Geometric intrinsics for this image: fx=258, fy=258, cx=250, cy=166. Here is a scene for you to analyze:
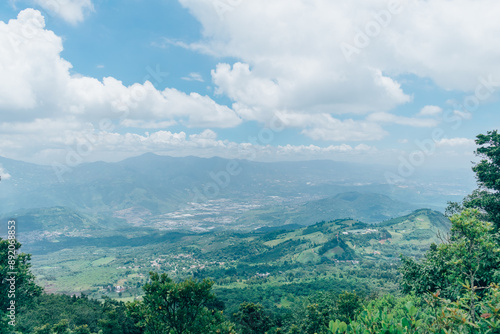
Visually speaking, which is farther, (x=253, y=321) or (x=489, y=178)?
(x=253, y=321)

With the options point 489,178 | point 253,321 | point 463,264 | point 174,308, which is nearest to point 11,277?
point 174,308

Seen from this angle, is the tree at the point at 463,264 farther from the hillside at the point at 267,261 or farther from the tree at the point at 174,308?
the hillside at the point at 267,261

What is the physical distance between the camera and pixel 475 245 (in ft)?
39.7

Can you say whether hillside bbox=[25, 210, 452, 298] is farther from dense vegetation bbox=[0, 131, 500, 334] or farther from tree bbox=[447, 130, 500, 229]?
tree bbox=[447, 130, 500, 229]

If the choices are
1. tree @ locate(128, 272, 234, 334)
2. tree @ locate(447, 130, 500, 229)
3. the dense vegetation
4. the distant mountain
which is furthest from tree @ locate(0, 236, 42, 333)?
the distant mountain

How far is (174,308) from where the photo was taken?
14445mm

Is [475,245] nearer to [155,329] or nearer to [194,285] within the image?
[194,285]

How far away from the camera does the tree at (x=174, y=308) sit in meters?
13.8

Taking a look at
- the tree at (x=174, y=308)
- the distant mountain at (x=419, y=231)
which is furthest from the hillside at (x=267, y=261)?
the tree at (x=174, y=308)

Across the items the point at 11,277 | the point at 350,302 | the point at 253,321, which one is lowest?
the point at 253,321

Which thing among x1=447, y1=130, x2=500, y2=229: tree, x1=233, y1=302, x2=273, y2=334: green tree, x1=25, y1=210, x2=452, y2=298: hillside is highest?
x1=447, y1=130, x2=500, y2=229: tree

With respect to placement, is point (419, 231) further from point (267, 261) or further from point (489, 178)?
point (489, 178)

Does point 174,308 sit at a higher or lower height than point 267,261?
higher

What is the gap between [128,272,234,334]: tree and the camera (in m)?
→ 13.8
